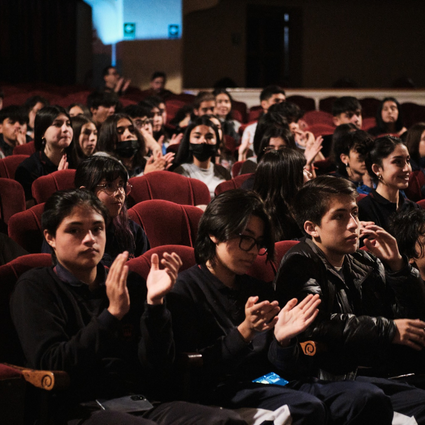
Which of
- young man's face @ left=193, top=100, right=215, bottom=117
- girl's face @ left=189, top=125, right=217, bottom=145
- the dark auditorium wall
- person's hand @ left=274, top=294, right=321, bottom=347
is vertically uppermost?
the dark auditorium wall

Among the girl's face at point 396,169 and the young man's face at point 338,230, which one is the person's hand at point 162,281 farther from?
the girl's face at point 396,169

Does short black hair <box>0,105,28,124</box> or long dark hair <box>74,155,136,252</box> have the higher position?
short black hair <box>0,105,28,124</box>

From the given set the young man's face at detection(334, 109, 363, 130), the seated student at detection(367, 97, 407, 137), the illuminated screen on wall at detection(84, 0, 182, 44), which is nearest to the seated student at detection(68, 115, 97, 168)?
the young man's face at detection(334, 109, 363, 130)

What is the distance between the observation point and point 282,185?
222cm

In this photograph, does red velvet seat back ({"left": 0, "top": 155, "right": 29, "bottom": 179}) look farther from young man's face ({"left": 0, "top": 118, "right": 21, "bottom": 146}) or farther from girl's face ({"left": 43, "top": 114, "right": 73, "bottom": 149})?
young man's face ({"left": 0, "top": 118, "right": 21, "bottom": 146})

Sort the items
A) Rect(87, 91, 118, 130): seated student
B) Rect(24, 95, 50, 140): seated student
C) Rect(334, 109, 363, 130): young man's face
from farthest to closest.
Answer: Rect(334, 109, 363, 130): young man's face
Rect(24, 95, 50, 140): seated student
Rect(87, 91, 118, 130): seated student

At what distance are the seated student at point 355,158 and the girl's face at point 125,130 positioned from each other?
1.02m

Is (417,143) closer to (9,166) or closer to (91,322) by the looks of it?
(9,166)

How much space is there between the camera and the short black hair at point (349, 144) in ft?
9.36

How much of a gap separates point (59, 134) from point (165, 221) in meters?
1.02

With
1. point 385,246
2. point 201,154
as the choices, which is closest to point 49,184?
point 201,154

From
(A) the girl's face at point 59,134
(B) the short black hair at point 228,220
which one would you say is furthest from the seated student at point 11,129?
(B) the short black hair at point 228,220

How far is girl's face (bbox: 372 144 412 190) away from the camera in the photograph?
8.05ft

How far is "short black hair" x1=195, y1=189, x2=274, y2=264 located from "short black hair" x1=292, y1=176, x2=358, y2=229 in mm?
194
